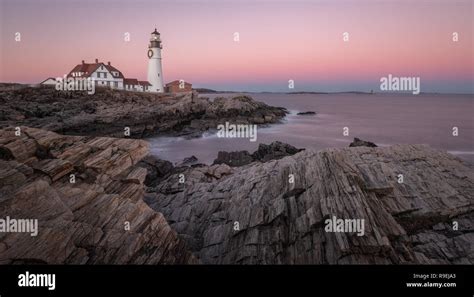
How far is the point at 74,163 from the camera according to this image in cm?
698

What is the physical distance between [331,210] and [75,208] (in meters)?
5.25

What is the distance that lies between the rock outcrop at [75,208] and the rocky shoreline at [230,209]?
0.02 m

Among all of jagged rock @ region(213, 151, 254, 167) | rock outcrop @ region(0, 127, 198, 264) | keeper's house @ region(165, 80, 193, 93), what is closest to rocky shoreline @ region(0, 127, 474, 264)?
rock outcrop @ region(0, 127, 198, 264)

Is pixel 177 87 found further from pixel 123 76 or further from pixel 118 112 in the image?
pixel 118 112

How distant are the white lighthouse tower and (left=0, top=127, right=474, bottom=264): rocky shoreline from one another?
2521 centimetres

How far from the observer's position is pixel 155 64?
107 ft

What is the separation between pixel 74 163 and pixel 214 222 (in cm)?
367

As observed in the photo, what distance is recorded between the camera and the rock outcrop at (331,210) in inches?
248

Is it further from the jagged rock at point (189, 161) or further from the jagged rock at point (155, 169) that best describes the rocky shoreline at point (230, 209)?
the jagged rock at point (189, 161)
